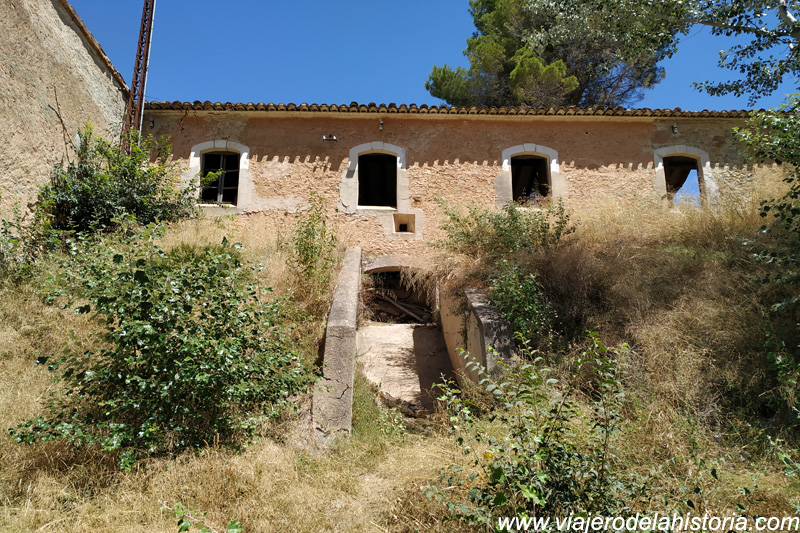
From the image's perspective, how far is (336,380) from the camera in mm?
4965

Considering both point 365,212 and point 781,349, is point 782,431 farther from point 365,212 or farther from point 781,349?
point 365,212

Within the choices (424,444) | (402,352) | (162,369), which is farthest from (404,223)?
(162,369)

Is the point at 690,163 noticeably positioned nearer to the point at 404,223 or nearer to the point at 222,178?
the point at 404,223

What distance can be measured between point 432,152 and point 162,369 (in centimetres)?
823

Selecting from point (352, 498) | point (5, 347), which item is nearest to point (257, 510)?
point (352, 498)

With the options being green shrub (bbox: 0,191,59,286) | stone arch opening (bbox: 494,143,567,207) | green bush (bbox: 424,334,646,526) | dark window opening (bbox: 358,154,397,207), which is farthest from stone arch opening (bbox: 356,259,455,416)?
green shrub (bbox: 0,191,59,286)

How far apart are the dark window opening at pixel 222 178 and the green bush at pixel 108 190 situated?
112cm

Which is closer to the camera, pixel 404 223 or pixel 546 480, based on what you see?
pixel 546 480

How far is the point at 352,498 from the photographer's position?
3.79 meters

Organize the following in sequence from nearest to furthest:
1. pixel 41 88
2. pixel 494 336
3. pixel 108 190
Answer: pixel 494 336 < pixel 41 88 < pixel 108 190

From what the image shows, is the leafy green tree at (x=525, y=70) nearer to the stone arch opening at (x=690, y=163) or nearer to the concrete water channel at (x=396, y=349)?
the stone arch opening at (x=690, y=163)

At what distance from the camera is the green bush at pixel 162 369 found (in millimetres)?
3924

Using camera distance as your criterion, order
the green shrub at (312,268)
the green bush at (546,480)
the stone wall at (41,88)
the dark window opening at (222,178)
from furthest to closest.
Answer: the dark window opening at (222,178), the stone wall at (41,88), the green shrub at (312,268), the green bush at (546,480)

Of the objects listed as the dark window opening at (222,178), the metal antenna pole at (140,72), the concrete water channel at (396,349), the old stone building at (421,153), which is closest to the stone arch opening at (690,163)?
the old stone building at (421,153)
